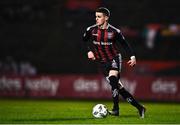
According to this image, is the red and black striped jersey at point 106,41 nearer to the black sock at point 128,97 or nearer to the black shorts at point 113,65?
the black shorts at point 113,65

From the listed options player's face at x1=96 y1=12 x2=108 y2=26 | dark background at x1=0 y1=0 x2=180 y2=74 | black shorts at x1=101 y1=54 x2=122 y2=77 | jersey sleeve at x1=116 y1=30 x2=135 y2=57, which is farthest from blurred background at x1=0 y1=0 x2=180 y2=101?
player's face at x1=96 y1=12 x2=108 y2=26

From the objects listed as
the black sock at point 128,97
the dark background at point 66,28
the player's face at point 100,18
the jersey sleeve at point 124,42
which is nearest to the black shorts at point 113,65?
the jersey sleeve at point 124,42

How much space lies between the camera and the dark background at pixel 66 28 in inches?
1092

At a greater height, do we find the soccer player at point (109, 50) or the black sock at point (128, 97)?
the soccer player at point (109, 50)

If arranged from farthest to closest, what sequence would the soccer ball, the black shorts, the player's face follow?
the black shorts, the player's face, the soccer ball

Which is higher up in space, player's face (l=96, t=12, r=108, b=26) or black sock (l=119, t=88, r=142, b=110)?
player's face (l=96, t=12, r=108, b=26)

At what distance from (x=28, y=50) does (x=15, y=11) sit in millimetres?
3565

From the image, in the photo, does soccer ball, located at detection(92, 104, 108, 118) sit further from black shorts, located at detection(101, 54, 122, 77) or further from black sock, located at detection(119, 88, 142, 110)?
black shorts, located at detection(101, 54, 122, 77)

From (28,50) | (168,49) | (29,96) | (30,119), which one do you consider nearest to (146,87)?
(29,96)

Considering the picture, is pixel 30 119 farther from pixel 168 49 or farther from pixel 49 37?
pixel 49 37

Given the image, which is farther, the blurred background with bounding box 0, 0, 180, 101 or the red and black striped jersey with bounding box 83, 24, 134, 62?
the blurred background with bounding box 0, 0, 180, 101

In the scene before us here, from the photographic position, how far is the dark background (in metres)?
27.7

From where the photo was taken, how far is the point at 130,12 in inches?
1208

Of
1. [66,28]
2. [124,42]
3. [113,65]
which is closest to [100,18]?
[124,42]
